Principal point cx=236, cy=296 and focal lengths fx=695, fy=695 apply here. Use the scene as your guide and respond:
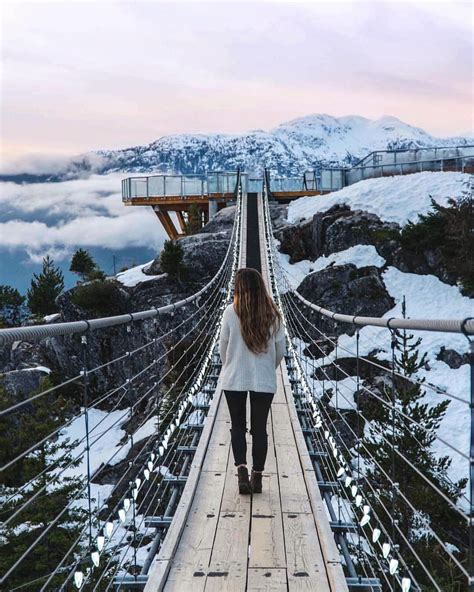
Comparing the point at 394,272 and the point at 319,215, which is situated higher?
the point at 319,215

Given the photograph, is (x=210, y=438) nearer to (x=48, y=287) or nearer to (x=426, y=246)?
(x=426, y=246)

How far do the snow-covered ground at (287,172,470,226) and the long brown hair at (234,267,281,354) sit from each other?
59.2ft

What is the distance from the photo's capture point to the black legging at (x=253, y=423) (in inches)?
172

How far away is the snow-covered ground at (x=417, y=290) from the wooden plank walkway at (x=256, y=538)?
19.6 ft

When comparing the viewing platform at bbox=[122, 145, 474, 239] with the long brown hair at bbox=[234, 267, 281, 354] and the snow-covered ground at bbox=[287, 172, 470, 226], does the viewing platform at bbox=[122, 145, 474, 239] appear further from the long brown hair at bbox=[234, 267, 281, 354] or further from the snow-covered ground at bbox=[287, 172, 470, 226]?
the long brown hair at bbox=[234, 267, 281, 354]

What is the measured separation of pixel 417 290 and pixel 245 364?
1567 centimetres

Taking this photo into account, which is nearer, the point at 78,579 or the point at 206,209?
the point at 78,579

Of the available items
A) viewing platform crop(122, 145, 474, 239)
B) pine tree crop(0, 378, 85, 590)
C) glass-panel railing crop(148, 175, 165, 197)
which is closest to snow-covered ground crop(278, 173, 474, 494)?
viewing platform crop(122, 145, 474, 239)

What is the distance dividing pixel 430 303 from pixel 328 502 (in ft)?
48.7

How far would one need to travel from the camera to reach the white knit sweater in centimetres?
434

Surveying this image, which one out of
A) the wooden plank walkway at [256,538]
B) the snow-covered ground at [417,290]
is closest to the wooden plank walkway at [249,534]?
the wooden plank walkway at [256,538]

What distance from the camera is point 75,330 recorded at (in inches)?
110

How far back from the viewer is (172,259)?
22.4 m

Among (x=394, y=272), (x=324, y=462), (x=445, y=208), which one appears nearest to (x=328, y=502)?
(x=324, y=462)
